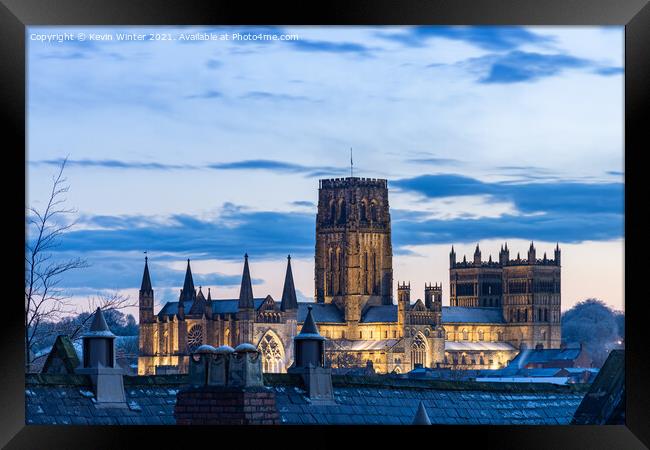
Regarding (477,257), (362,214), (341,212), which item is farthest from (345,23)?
(477,257)

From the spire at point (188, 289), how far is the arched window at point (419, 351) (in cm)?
2181

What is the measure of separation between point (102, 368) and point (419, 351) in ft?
442

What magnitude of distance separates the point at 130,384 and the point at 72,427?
11.9 m

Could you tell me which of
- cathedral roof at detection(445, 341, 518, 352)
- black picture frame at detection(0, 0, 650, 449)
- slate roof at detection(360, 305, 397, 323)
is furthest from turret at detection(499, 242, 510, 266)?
black picture frame at detection(0, 0, 650, 449)

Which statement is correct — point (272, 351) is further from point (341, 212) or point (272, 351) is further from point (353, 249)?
point (341, 212)

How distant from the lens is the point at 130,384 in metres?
27.1

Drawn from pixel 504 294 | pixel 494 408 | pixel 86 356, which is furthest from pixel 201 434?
pixel 504 294

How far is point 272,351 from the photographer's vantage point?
14850 centimetres

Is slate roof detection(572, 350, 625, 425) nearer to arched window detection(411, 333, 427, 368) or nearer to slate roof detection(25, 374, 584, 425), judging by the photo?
slate roof detection(25, 374, 584, 425)

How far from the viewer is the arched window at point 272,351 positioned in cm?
14662

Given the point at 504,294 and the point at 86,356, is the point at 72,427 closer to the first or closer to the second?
the point at 86,356

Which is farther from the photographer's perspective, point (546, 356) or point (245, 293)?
point (245, 293)

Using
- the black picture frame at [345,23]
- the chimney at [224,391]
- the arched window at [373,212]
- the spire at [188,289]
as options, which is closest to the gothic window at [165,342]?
the spire at [188,289]

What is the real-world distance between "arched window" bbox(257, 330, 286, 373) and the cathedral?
9cm
